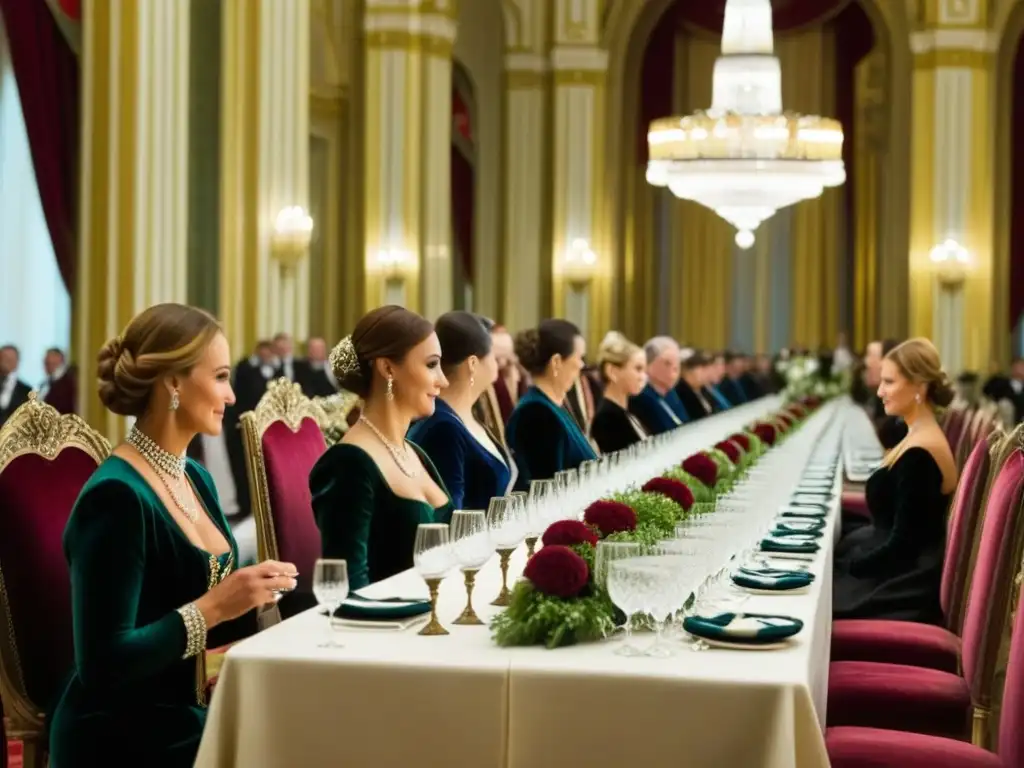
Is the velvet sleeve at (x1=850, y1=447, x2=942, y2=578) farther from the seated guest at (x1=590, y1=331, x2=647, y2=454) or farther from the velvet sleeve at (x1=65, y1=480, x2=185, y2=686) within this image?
the velvet sleeve at (x1=65, y1=480, x2=185, y2=686)

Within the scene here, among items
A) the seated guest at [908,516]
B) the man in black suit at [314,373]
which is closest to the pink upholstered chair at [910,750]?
the seated guest at [908,516]

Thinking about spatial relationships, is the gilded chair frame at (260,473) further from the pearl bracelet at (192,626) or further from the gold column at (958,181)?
the gold column at (958,181)

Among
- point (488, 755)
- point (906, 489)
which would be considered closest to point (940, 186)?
point (906, 489)

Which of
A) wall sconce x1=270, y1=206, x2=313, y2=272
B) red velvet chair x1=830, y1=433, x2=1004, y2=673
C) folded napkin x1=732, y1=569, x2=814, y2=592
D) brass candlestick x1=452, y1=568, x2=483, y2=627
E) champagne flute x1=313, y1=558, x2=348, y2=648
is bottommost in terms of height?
red velvet chair x1=830, y1=433, x2=1004, y2=673

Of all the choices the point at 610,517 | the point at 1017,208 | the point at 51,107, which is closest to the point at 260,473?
the point at 610,517

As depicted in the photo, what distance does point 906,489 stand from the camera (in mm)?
5488

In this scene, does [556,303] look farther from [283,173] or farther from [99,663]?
[99,663]

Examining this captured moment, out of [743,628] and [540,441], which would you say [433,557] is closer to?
[743,628]

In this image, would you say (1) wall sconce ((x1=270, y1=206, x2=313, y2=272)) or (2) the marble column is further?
(1) wall sconce ((x1=270, y1=206, x2=313, y2=272))

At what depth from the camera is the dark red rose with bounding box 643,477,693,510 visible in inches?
156

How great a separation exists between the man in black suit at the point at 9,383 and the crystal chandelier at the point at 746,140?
570 cm

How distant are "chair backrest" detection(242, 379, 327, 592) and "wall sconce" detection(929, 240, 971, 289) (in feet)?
49.7

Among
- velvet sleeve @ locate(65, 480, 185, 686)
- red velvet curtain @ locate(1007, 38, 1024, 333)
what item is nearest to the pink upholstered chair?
velvet sleeve @ locate(65, 480, 185, 686)

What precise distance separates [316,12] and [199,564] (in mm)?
16212
